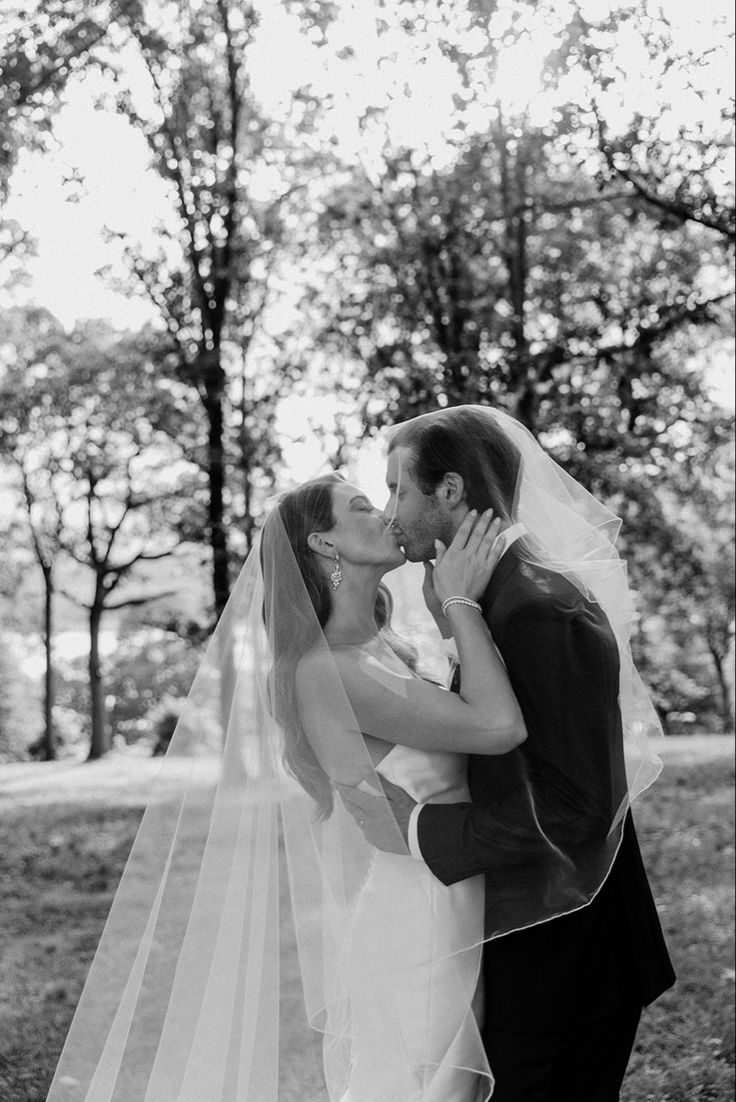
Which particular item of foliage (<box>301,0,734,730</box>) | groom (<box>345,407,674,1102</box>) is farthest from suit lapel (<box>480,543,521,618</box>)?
foliage (<box>301,0,734,730</box>)

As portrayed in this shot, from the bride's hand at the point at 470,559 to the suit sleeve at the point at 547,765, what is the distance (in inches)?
6.3

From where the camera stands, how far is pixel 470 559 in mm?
3332

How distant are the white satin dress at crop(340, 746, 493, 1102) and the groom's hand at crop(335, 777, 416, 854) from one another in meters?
0.04

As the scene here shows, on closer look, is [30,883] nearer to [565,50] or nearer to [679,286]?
[565,50]

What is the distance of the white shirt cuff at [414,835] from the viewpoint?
10.7ft

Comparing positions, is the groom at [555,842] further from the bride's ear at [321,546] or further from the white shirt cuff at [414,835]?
the bride's ear at [321,546]

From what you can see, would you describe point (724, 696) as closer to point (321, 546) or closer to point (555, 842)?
point (321, 546)

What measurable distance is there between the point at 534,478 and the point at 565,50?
8.95ft

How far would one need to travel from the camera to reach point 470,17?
18.1 ft

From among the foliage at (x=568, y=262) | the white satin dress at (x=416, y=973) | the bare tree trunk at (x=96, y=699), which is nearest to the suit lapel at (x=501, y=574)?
the white satin dress at (x=416, y=973)

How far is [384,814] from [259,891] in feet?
1.67

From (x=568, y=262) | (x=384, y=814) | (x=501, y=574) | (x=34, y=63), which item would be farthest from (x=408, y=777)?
(x=568, y=262)

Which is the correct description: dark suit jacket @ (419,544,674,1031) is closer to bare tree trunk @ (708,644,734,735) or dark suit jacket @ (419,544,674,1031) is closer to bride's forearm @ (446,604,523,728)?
bride's forearm @ (446,604,523,728)

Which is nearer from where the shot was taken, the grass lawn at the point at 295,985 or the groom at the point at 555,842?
the groom at the point at 555,842
